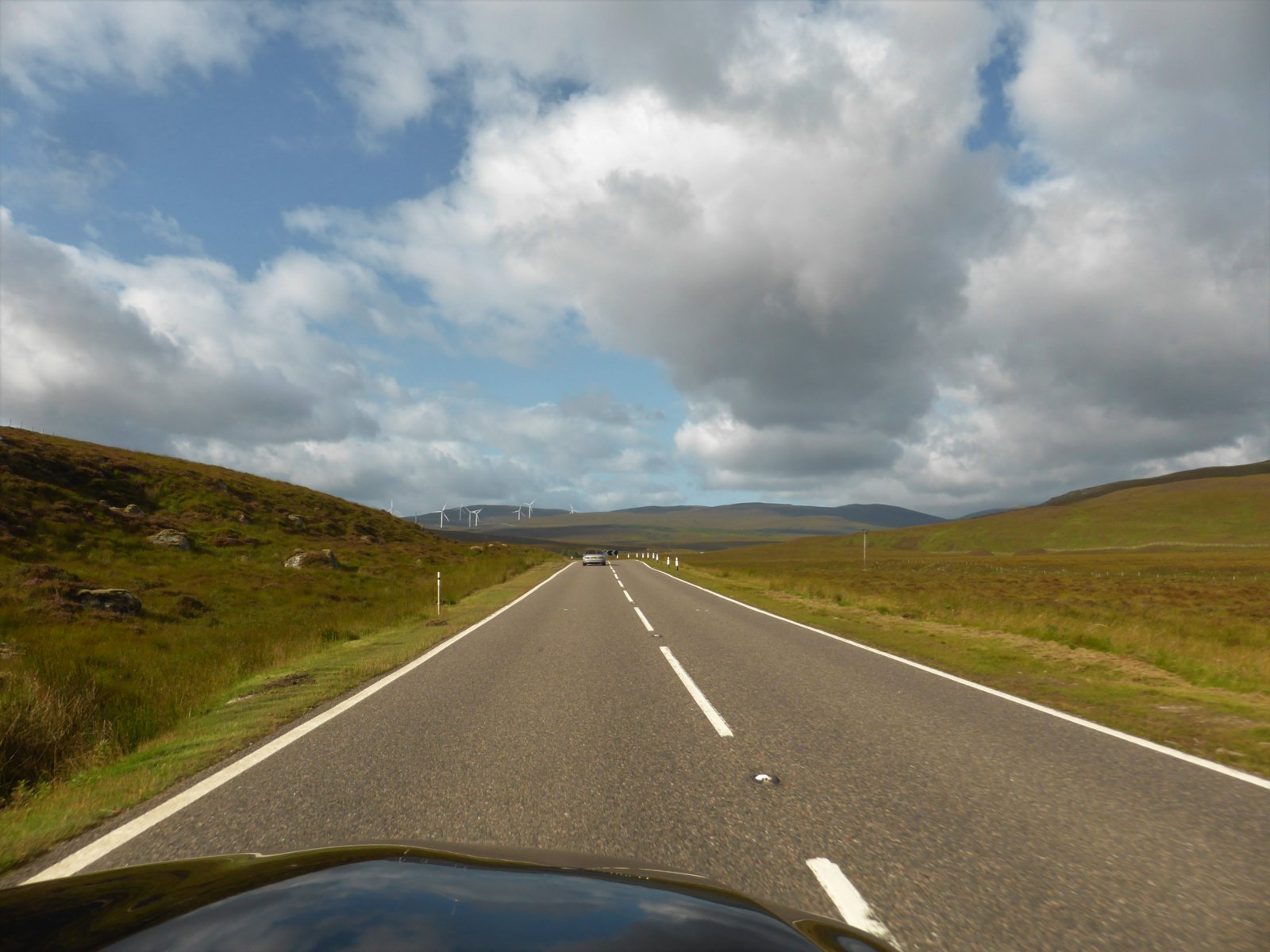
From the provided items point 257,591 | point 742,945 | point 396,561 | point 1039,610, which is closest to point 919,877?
point 742,945

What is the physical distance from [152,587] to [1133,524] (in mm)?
160360

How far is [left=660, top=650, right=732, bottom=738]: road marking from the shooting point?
7245mm

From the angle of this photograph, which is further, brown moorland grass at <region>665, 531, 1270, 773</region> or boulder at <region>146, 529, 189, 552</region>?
boulder at <region>146, 529, 189, 552</region>

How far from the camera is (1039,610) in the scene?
21891mm

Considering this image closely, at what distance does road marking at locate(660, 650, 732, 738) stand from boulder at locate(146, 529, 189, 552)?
29.8 m

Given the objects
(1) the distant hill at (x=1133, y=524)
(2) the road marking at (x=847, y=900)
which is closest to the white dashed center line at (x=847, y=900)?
(2) the road marking at (x=847, y=900)

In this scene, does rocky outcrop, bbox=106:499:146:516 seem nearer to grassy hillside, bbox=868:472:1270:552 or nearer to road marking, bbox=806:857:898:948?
road marking, bbox=806:857:898:948

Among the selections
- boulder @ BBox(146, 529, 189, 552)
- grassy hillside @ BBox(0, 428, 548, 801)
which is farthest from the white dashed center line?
boulder @ BBox(146, 529, 189, 552)

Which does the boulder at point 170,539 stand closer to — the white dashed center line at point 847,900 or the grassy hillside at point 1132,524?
the white dashed center line at point 847,900

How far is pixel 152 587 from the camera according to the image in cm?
2366

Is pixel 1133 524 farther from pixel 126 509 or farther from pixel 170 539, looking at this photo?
pixel 126 509

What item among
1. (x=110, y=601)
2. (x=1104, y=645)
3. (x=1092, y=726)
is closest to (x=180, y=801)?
(x=1092, y=726)

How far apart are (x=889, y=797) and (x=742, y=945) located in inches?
147

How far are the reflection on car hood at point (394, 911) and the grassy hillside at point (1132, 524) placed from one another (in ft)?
482
